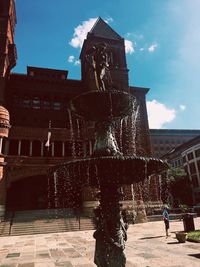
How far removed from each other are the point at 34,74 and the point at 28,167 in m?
16.2

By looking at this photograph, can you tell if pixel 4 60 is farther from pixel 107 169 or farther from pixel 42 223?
pixel 107 169

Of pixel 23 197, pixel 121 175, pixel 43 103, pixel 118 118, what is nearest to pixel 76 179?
pixel 121 175

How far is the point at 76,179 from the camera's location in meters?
6.77

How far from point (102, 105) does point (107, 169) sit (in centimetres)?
223

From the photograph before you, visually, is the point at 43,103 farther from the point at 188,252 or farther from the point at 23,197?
the point at 188,252

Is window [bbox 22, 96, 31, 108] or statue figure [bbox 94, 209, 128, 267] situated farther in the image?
window [bbox 22, 96, 31, 108]

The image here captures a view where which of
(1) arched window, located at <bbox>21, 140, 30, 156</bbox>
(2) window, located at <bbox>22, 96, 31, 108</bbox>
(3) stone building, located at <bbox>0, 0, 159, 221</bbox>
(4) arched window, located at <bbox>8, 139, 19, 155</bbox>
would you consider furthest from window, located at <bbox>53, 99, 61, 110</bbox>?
(4) arched window, located at <bbox>8, 139, 19, 155</bbox>

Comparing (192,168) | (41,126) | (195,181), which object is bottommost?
(195,181)

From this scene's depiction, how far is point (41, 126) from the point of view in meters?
33.3

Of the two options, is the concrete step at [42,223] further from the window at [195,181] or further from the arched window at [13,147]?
the window at [195,181]

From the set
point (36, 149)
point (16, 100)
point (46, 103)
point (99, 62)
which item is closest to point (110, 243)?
point (99, 62)

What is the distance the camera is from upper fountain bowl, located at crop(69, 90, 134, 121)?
23.7 feet

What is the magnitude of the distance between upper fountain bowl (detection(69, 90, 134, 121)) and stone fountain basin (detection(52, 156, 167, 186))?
6.58 feet

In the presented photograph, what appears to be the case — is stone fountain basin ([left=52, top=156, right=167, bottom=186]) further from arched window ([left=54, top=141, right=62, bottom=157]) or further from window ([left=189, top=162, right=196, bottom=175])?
window ([left=189, top=162, right=196, bottom=175])
